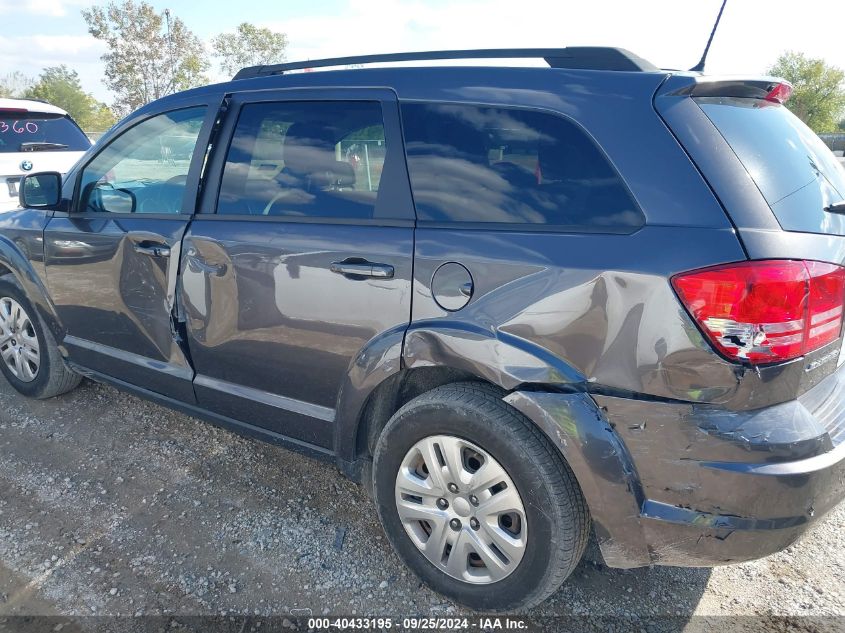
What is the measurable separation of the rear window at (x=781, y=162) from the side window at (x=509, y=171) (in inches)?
14.0

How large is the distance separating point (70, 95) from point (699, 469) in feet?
193

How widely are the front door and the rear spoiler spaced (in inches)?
77.3

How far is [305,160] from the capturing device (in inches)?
99.8

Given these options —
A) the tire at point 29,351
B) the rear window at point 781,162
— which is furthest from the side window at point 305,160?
the tire at point 29,351

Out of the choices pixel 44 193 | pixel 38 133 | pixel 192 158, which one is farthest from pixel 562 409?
pixel 38 133

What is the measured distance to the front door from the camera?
283cm

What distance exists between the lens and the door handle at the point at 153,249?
2.78 meters

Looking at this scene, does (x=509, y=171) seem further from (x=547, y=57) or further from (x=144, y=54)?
(x=144, y=54)

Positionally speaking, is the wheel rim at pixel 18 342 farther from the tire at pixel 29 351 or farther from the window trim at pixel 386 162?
the window trim at pixel 386 162

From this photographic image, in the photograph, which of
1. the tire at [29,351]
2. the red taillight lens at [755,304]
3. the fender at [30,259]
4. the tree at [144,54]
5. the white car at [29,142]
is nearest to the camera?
the red taillight lens at [755,304]

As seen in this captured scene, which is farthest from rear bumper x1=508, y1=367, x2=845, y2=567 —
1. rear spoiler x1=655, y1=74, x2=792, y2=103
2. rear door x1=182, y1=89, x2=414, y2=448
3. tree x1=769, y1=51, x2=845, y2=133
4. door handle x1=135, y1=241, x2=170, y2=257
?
tree x1=769, y1=51, x2=845, y2=133

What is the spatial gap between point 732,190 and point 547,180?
53cm

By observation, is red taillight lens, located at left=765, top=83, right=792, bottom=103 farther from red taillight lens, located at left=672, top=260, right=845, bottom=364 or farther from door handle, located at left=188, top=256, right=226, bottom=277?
door handle, located at left=188, top=256, right=226, bottom=277

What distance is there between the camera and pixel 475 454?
2.06 meters
